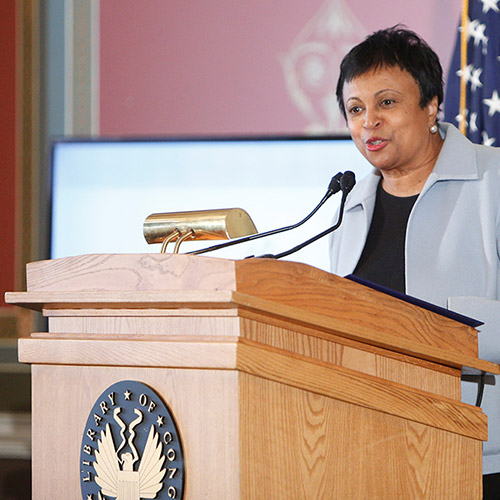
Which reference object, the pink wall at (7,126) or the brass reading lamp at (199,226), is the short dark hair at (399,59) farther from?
the pink wall at (7,126)

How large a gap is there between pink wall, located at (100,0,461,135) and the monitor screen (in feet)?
1.30

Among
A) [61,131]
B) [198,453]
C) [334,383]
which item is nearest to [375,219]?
[334,383]

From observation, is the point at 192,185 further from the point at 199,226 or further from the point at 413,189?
the point at 199,226

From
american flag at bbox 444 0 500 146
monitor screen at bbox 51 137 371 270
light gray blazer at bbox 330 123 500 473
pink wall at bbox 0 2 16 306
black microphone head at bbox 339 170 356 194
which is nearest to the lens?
black microphone head at bbox 339 170 356 194

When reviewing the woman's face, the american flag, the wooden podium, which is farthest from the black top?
the american flag

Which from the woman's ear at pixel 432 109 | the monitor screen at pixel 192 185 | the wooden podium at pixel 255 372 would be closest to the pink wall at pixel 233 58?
the monitor screen at pixel 192 185

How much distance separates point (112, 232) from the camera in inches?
133

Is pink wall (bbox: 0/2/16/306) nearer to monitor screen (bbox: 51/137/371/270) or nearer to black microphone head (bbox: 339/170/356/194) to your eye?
monitor screen (bbox: 51/137/371/270)

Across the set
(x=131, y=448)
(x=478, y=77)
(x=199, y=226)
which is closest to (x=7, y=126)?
(x=478, y=77)

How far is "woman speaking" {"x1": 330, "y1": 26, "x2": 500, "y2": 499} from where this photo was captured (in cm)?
185

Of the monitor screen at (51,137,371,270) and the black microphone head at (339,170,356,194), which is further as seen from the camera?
the monitor screen at (51,137,371,270)

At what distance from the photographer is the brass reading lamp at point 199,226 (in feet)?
4.13

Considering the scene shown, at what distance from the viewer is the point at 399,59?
6.59 ft

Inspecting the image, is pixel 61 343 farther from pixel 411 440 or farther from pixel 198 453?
pixel 411 440
